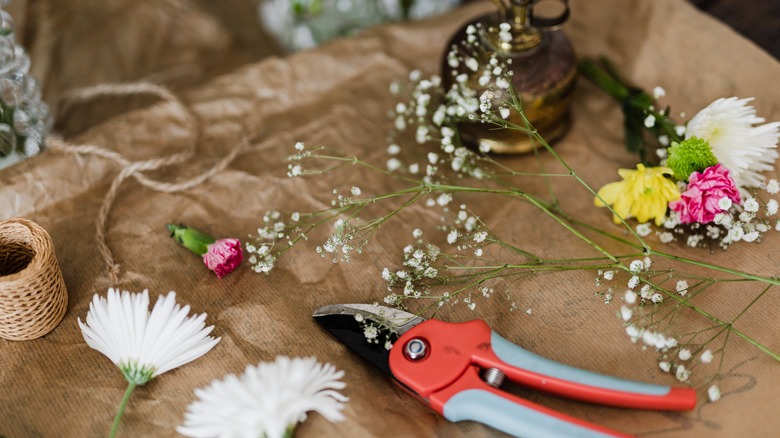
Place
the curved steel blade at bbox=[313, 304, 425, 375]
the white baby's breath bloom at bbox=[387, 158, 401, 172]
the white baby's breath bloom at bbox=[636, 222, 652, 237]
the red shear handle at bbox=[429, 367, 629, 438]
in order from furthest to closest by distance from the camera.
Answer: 1. the white baby's breath bloom at bbox=[387, 158, 401, 172]
2. the white baby's breath bloom at bbox=[636, 222, 652, 237]
3. the curved steel blade at bbox=[313, 304, 425, 375]
4. the red shear handle at bbox=[429, 367, 629, 438]

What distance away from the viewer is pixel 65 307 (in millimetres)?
840

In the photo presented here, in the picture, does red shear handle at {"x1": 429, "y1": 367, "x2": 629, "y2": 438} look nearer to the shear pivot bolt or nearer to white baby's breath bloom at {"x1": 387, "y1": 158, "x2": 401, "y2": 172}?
the shear pivot bolt

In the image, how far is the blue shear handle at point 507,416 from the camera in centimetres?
65

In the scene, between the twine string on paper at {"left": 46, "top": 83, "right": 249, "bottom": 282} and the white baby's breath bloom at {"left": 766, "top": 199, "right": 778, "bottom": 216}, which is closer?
the white baby's breath bloom at {"left": 766, "top": 199, "right": 778, "bottom": 216}

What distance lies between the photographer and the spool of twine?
0.74 metres

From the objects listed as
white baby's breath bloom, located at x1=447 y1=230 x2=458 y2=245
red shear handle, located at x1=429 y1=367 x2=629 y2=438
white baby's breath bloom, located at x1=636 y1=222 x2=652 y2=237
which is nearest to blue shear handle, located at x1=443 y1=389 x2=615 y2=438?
red shear handle, located at x1=429 y1=367 x2=629 y2=438

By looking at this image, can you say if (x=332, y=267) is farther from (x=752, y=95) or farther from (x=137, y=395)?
(x=752, y=95)

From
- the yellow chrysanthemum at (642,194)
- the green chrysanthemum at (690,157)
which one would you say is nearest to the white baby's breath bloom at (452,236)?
the yellow chrysanthemum at (642,194)

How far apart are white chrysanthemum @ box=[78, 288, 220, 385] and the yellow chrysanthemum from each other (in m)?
0.54

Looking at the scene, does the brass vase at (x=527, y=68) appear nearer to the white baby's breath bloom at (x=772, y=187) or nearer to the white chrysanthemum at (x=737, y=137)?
the white chrysanthemum at (x=737, y=137)

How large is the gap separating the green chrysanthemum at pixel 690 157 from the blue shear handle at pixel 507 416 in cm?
38

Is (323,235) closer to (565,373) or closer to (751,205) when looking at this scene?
(565,373)

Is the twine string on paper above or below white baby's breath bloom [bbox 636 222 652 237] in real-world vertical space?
above

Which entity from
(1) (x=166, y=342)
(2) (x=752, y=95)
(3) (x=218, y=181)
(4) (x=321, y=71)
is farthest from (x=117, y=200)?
(2) (x=752, y=95)
